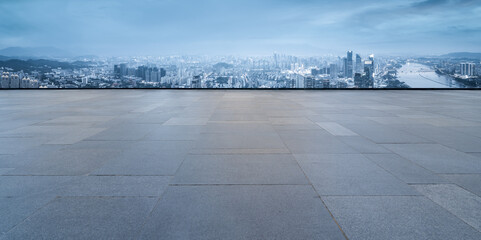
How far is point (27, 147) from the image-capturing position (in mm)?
5539

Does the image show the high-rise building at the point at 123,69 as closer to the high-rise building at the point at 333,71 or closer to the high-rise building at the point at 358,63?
the high-rise building at the point at 333,71

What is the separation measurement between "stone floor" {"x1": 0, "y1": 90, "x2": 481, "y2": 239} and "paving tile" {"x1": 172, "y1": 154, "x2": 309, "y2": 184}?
17 mm

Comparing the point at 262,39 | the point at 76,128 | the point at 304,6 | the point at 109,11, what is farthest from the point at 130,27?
the point at 76,128

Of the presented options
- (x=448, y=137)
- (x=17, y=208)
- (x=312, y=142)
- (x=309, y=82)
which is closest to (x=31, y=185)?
(x=17, y=208)

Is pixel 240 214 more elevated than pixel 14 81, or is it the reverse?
pixel 14 81

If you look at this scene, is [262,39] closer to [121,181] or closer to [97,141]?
[97,141]

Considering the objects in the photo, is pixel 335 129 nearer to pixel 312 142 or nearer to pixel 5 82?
pixel 312 142

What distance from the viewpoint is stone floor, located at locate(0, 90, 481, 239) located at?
104 inches

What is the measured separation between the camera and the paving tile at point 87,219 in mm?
2527

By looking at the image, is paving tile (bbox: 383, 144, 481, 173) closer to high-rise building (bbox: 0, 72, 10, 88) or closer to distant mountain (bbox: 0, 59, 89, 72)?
high-rise building (bbox: 0, 72, 10, 88)

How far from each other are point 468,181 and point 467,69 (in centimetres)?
2640

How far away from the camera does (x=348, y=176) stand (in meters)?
3.96

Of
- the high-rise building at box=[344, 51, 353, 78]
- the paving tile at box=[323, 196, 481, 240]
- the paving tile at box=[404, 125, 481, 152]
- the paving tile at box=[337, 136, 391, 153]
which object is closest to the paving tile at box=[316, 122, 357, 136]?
the paving tile at box=[337, 136, 391, 153]

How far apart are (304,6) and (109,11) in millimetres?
19040
